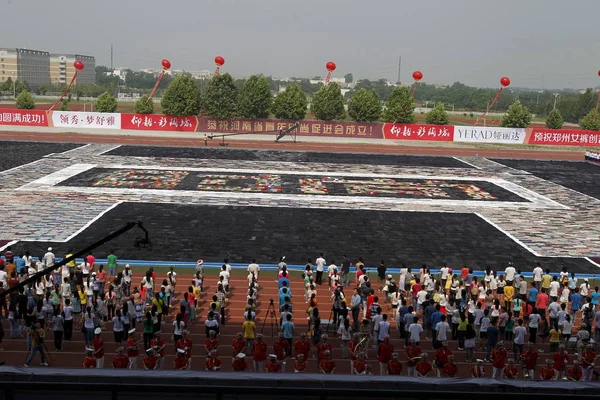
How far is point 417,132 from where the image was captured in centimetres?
7125

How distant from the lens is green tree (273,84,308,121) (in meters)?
72.6

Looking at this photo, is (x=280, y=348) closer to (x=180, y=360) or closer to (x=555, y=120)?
(x=180, y=360)

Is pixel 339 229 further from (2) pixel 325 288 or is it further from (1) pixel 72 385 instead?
(1) pixel 72 385

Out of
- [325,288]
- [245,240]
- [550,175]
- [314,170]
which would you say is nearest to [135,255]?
[245,240]

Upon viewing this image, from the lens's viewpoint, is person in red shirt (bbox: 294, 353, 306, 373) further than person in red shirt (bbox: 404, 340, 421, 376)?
No

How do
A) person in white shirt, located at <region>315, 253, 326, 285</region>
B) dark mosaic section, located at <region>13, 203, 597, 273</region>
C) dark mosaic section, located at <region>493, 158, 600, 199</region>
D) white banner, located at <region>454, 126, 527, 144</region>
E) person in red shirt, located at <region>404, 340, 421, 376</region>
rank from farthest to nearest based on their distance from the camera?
white banner, located at <region>454, 126, 527, 144</region>, dark mosaic section, located at <region>493, 158, 600, 199</region>, dark mosaic section, located at <region>13, 203, 597, 273</region>, person in white shirt, located at <region>315, 253, 326, 285</region>, person in red shirt, located at <region>404, 340, 421, 376</region>

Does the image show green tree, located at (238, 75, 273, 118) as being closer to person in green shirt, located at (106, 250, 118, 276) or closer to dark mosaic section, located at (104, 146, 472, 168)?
dark mosaic section, located at (104, 146, 472, 168)

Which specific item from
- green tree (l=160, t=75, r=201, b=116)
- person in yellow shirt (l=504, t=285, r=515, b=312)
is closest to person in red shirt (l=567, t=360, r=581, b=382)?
person in yellow shirt (l=504, t=285, r=515, b=312)

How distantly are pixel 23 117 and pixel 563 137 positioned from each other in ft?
203

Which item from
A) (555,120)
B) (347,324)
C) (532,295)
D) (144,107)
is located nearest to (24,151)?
(144,107)

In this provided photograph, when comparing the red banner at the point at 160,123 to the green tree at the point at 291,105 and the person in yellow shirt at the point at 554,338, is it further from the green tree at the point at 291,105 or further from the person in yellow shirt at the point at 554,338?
the person in yellow shirt at the point at 554,338

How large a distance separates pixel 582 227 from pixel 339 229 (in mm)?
12951

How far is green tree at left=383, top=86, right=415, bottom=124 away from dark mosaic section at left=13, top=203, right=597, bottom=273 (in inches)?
1609

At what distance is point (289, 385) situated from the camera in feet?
27.5
